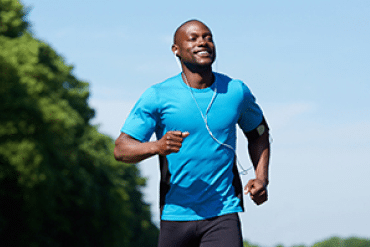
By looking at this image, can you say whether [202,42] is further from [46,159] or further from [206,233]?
[46,159]

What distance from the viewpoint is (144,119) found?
4.66m

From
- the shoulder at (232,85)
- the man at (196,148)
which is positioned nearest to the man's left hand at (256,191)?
the man at (196,148)

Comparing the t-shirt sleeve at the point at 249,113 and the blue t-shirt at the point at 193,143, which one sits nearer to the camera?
the blue t-shirt at the point at 193,143

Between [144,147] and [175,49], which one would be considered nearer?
[144,147]

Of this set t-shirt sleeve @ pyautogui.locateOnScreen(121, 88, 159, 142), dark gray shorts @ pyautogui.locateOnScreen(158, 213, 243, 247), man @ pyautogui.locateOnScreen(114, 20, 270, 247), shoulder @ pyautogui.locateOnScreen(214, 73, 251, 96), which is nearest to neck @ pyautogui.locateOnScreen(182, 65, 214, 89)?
man @ pyautogui.locateOnScreen(114, 20, 270, 247)

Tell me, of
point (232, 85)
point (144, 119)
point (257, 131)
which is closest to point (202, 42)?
point (232, 85)

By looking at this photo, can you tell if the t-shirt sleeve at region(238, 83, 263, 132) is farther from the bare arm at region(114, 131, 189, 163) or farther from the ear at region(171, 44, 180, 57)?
the bare arm at region(114, 131, 189, 163)

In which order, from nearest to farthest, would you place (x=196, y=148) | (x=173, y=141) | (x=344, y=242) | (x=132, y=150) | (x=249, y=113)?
(x=173, y=141) → (x=132, y=150) → (x=196, y=148) → (x=249, y=113) → (x=344, y=242)

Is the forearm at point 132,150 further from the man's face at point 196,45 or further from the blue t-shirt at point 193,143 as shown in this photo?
the man's face at point 196,45

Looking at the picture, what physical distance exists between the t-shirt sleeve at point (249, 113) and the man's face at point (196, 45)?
0.41m

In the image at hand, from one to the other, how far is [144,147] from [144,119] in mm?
354

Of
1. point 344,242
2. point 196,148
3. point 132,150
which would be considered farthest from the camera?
point 344,242

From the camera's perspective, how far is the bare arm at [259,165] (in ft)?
15.0

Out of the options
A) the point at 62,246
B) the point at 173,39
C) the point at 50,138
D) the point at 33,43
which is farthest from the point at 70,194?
the point at 173,39
